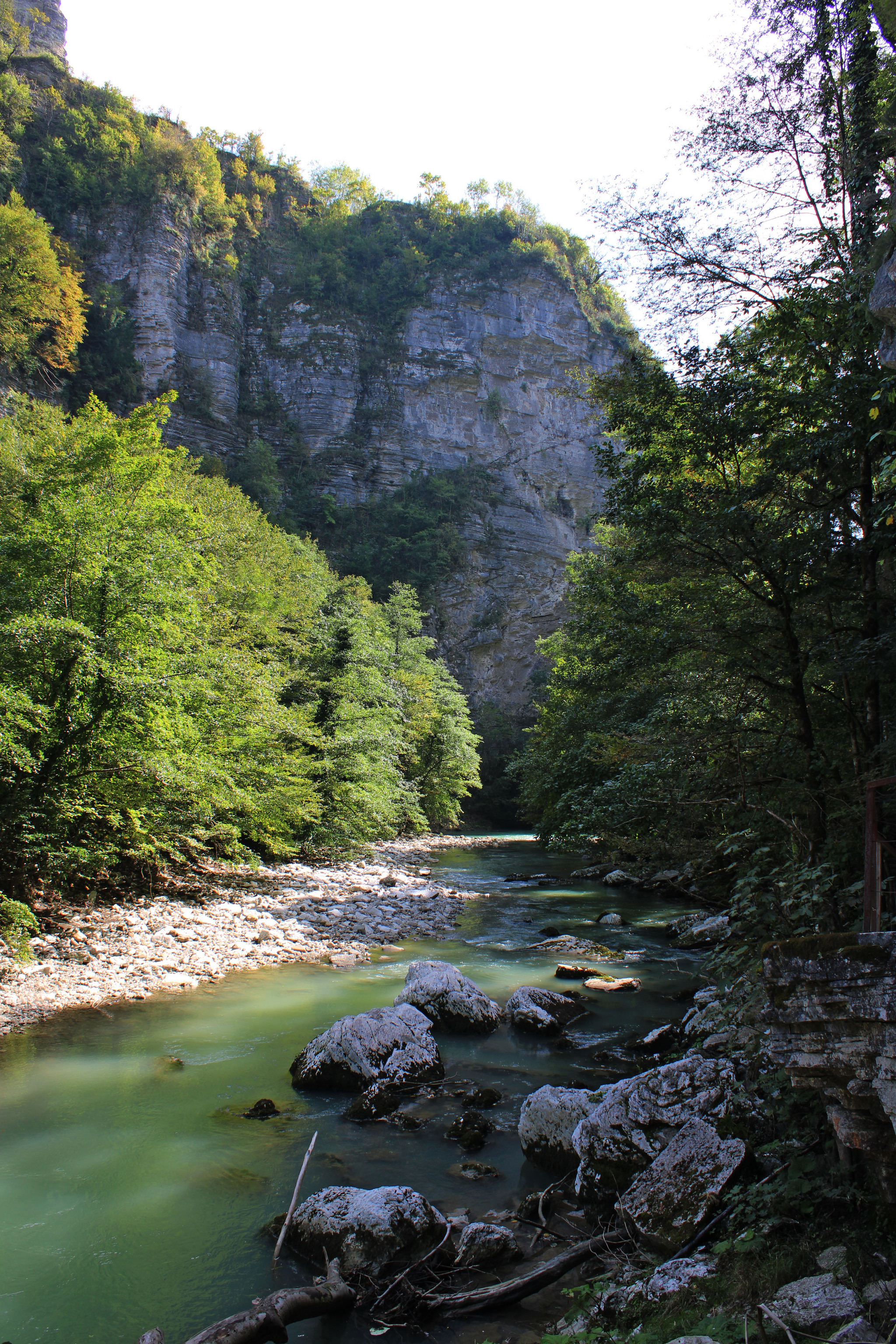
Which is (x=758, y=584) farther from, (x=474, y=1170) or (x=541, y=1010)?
(x=474, y=1170)

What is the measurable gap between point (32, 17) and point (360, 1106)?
233ft

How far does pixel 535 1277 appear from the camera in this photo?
147 inches

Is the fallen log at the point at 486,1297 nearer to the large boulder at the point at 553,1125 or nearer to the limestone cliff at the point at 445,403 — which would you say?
the large boulder at the point at 553,1125

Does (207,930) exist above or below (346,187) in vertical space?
below

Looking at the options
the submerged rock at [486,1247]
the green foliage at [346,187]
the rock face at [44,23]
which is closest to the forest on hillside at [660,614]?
the submerged rock at [486,1247]

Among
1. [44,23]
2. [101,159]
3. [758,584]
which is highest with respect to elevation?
[44,23]

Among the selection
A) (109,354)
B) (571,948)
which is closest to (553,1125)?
(571,948)

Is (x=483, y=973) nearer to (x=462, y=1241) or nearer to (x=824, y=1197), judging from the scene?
(x=462, y=1241)

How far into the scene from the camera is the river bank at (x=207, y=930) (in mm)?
8273

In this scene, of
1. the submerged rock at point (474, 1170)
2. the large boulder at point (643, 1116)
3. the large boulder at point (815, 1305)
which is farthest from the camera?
the submerged rock at point (474, 1170)

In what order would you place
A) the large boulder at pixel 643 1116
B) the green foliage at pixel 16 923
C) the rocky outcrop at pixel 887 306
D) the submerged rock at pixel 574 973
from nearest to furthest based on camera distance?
the rocky outcrop at pixel 887 306, the large boulder at pixel 643 1116, the green foliage at pixel 16 923, the submerged rock at pixel 574 973

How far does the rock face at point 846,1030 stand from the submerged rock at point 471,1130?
3.13 meters

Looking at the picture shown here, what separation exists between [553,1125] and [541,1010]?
2.76 meters

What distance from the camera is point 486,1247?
4.05 metres
